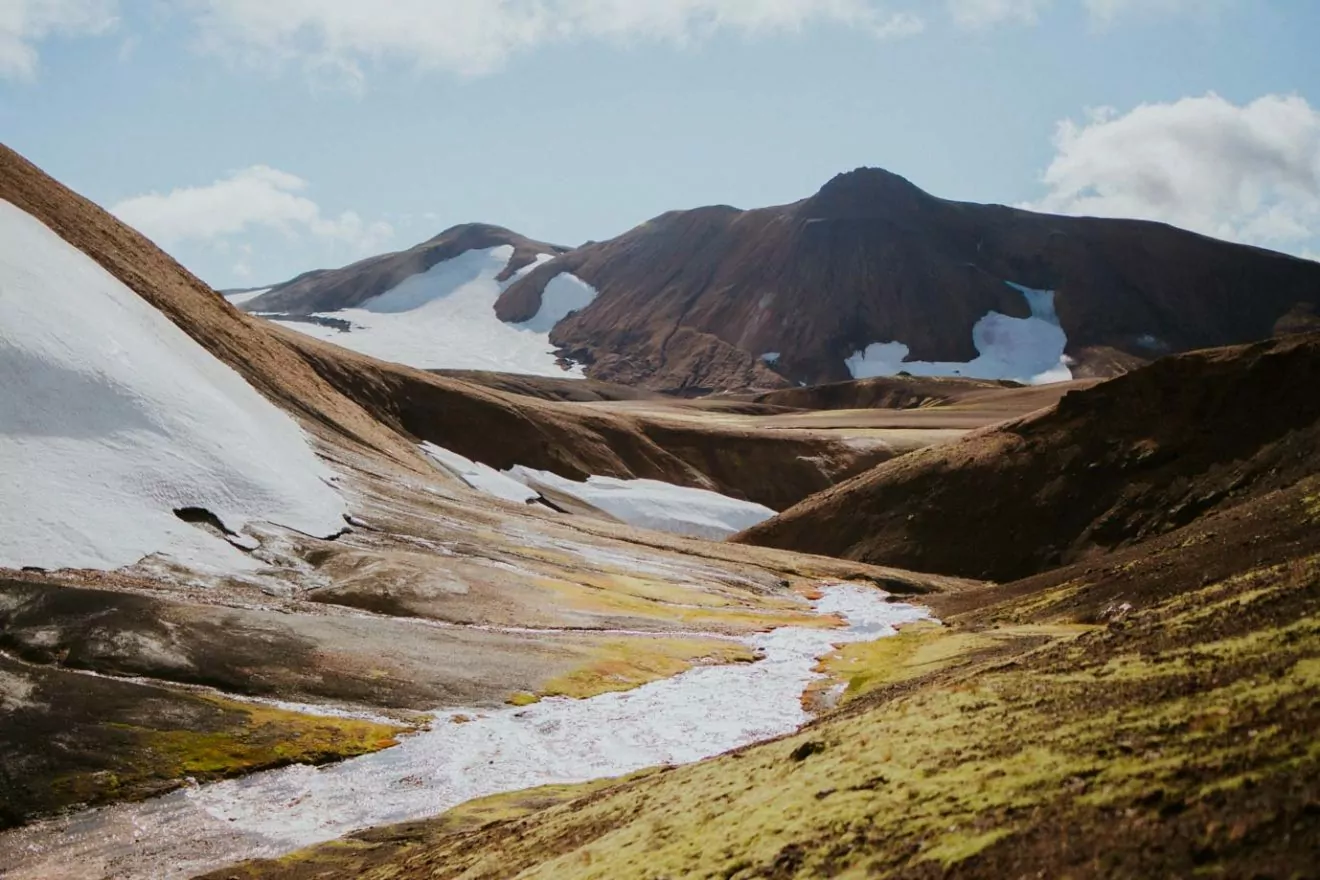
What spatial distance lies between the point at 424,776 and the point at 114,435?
3382 cm

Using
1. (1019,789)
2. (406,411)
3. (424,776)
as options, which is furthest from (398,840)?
(406,411)

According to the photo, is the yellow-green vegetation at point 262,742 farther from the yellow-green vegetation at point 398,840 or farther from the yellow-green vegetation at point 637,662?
the yellow-green vegetation at point 637,662

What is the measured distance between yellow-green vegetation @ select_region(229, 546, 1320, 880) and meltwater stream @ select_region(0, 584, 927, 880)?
20.2 ft

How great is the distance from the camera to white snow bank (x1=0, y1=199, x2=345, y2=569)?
49906 mm

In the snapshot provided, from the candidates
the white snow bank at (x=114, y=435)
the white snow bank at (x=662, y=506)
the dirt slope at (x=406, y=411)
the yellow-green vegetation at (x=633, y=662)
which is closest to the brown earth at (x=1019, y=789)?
the yellow-green vegetation at (x=633, y=662)

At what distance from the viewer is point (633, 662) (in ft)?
166

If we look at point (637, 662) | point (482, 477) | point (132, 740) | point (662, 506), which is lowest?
point (637, 662)

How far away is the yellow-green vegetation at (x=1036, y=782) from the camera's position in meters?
11.6

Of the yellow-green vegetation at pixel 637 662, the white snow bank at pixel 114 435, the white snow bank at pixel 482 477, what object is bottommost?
the yellow-green vegetation at pixel 637 662

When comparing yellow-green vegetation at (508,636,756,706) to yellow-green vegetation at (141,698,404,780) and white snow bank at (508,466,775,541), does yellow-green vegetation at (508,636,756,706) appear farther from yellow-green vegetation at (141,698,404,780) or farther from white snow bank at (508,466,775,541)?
white snow bank at (508,466,775,541)

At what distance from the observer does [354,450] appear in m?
84.2

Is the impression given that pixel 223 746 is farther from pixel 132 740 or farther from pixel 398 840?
pixel 398 840

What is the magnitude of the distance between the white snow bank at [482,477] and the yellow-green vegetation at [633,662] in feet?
154

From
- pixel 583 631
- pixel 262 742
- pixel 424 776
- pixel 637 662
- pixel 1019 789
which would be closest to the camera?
pixel 1019 789
